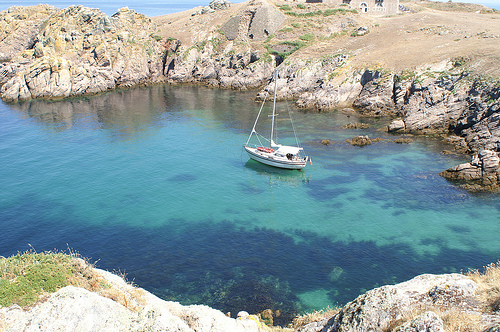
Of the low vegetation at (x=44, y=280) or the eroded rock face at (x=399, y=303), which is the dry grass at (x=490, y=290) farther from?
the low vegetation at (x=44, y=280)

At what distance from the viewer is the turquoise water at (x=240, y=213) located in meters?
28.1

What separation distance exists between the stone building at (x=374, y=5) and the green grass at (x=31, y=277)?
12343 centimetres

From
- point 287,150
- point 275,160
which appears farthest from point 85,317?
point 287,150

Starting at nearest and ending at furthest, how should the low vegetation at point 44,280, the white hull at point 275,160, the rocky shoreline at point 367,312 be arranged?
the rocky shoreline at point 367,312, the low vegetation at point 44,280, the white hull at point 275,160

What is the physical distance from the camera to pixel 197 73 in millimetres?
110250

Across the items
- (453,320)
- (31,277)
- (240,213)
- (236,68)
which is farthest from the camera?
(236,68)

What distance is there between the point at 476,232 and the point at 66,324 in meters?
35.0

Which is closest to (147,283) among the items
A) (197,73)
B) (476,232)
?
(476,232)

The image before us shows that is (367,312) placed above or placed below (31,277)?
below

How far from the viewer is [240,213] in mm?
38094

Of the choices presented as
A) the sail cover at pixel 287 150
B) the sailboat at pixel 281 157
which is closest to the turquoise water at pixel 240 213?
the sailboat at pixel 281 157

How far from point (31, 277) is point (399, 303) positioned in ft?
47.6

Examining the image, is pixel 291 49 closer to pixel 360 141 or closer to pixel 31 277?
pixel 360 141

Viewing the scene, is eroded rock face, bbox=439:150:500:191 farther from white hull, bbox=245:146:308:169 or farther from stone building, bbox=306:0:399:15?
stone building, bbox=306:0:399:15
